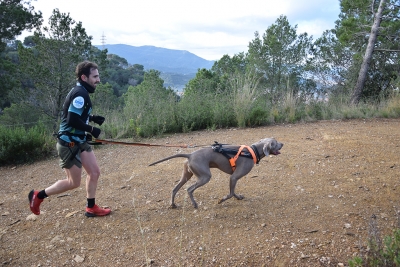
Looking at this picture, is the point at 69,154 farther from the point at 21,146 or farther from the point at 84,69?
the point at 21,146

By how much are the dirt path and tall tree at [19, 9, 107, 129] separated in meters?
8.58

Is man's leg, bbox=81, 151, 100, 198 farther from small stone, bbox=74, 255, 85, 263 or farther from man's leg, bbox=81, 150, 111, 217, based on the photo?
small stone, bbox=74, 255, 85, 263

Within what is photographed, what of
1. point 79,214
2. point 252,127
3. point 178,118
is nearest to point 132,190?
point 79,214

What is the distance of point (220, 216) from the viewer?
3.99 metres

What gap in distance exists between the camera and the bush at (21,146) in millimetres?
7047

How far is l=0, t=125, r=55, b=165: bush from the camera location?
Answer: 23.1 ft

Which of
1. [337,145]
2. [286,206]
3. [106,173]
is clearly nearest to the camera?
[286,206]

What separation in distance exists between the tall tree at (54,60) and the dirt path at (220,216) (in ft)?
28.1

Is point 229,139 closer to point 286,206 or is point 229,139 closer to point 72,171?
point 286,206

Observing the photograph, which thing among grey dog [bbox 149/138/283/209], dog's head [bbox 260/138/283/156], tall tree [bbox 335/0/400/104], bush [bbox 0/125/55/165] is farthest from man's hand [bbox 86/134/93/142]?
tall tree [bbox 335/0/400/104]

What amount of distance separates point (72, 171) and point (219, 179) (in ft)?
8.04

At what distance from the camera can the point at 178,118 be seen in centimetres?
930

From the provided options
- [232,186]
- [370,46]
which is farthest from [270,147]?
[370,46]

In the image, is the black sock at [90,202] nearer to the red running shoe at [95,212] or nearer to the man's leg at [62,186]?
the red running shoe at [95,212]
